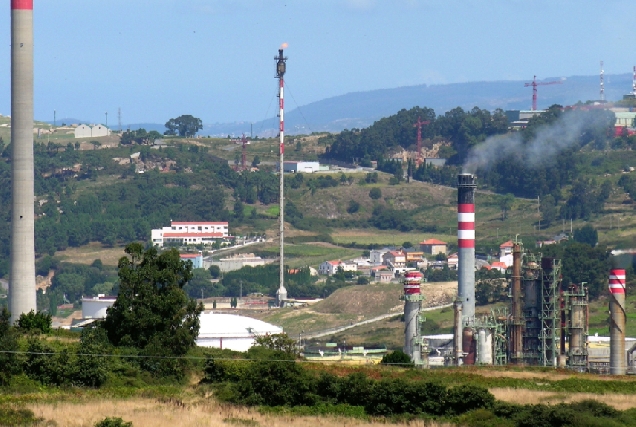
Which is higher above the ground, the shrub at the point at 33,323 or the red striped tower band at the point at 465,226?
the red striped tower band at the point at 465,226

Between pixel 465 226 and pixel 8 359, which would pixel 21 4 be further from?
pixel 465 226

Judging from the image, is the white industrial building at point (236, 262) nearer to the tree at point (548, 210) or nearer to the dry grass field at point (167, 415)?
the tree at point (548, 210)

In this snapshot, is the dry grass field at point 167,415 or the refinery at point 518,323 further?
the refinery at point 518,323

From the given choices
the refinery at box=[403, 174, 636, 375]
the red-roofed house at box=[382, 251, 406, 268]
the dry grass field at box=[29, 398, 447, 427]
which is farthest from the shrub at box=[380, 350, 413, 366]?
the red-roofed house at box=[382, 251, 406, 268]

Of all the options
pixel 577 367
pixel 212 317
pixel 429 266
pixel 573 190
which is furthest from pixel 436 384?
pixel 573 190

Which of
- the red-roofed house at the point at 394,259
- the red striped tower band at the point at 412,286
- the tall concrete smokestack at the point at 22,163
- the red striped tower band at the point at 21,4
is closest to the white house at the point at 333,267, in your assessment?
the red-roofed house at the point at 394,259

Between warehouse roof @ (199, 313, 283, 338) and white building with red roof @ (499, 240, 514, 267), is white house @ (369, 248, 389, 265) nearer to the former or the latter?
white building with red roof @ (499, 240, 514, 267)

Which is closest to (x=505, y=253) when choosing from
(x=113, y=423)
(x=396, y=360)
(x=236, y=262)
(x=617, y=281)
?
(x=236, y=262)
